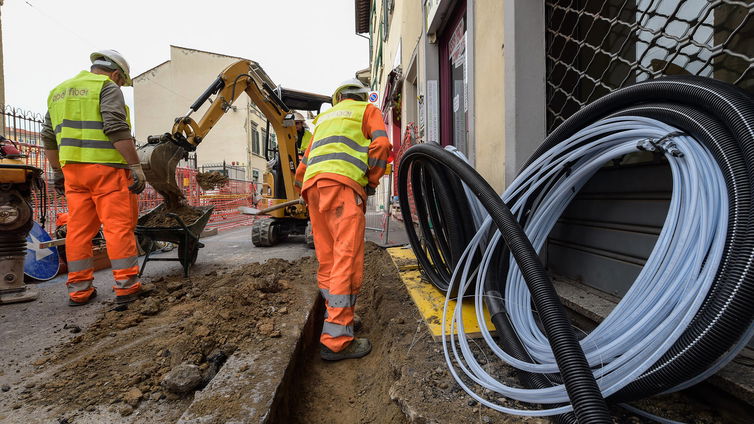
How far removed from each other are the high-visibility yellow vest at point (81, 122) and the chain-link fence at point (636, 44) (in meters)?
3.53

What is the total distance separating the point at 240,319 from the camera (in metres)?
2.27

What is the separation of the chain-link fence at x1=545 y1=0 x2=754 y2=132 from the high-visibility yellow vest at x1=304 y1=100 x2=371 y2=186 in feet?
4.09

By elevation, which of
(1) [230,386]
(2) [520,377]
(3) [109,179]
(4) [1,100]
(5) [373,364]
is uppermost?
(4) [1,100]

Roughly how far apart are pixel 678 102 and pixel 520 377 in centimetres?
110

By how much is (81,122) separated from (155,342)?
2078mm

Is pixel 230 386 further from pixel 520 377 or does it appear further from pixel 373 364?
pixel 520 377

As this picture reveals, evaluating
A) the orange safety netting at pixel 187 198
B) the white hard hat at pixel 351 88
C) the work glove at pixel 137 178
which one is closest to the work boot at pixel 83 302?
the work glove at pixel 137 178

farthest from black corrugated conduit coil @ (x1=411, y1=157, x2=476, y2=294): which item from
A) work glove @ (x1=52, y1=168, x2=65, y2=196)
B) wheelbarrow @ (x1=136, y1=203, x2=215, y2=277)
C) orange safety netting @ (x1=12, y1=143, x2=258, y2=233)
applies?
work glove @ (x1=52, y1=168, x2=65, y2=196)

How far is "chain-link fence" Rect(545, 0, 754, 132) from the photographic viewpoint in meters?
1.23

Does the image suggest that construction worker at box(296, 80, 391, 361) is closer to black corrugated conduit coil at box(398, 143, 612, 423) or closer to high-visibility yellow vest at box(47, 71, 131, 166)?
black corrugated conduit coil at box(398, 143, 612, 423)

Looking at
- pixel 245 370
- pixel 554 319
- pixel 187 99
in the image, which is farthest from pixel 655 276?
pixel 187 99

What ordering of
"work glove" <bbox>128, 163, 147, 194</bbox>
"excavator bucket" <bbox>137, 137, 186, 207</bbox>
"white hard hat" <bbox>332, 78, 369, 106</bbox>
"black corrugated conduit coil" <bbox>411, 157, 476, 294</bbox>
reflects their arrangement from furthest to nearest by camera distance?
"excavator bucket" <bbox>137, 137, 186, 207</bbox>
"work glove" <bbox>128, 163, 147, 194</bbox>
"white hard hat" <bbox>332, 78, 369, 106</bbox>
"black corrugated conduit coil" <bbox>411, 157, 476, 294</bbox>

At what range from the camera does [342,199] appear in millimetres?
2203

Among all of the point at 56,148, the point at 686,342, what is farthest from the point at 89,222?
the point at 686,342
